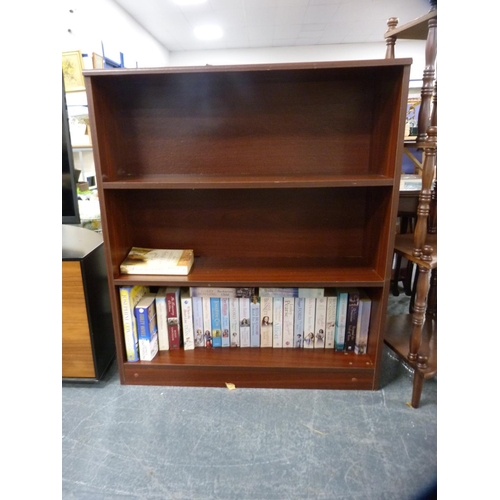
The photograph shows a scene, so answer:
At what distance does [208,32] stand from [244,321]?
549cm

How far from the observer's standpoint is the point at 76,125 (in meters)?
2.42

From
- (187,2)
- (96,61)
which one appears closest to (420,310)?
(96,61)

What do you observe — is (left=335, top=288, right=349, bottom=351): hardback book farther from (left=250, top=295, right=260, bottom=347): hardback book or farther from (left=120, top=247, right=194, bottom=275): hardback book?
(left=120, top=247, right=194, bottom=275): hardback book

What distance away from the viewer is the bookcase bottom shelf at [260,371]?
131 centimetres

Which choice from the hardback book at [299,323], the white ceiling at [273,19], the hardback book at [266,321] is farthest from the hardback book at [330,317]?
the white ceiling at [273,19]

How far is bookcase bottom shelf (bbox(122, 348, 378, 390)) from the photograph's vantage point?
1313mm

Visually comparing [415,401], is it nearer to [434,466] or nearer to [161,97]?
[434,466]

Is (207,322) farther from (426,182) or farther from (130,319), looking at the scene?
(426,182)

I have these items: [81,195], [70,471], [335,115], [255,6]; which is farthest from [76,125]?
[255,6]

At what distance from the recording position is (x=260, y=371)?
52.3 inches

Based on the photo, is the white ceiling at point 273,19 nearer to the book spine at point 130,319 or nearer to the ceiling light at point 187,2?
the ceiling light at point 187,2

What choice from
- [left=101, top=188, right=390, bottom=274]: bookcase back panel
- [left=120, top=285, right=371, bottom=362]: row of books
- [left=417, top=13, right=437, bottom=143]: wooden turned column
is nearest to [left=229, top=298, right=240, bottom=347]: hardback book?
[left=120, top=285, right=371, bottom=362]: row of books

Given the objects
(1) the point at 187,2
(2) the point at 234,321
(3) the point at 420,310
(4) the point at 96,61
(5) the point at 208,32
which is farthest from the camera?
(5) the point at 208,32
